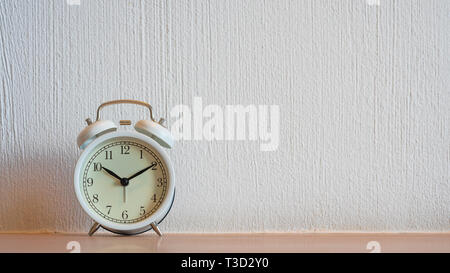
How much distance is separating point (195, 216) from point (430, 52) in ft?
2.05

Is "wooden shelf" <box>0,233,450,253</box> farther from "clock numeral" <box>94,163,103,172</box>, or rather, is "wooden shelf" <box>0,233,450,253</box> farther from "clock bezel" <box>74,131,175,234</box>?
"clock numeral" <box>94,163,103,172</box>

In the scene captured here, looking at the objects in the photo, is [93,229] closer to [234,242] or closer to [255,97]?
[234,242]

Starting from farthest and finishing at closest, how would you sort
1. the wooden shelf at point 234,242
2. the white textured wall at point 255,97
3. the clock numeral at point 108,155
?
the white textured wall at point 255,97 < the clock numeral at point 108,155 < the wooden shelf at point 234,242

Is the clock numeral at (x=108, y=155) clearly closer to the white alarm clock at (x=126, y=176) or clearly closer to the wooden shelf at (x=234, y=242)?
the white alarm clock at (x=126, y=176)

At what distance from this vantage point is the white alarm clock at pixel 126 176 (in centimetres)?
86

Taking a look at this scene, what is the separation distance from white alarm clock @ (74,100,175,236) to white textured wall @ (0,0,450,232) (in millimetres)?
114

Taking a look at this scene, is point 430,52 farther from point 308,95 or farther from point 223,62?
point 223,62

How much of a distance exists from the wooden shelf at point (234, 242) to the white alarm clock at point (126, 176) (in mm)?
47

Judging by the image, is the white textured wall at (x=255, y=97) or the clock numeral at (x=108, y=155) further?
the white textured wall at (x=255, y=97)

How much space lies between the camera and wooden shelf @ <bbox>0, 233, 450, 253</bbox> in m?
0.78

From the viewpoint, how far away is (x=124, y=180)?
87cm

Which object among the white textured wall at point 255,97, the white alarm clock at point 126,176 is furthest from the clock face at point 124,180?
the white textured wall at point 255,97

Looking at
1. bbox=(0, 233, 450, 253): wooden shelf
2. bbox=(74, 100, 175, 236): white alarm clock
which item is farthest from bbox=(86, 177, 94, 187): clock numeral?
bbox=(0, 233, 450, 253): wooden shelf
